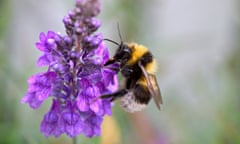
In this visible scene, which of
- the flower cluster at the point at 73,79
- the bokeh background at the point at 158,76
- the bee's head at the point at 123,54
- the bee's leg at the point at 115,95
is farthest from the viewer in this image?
the bokeh background at the point at 158,76

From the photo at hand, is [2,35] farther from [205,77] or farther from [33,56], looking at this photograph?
[205,77]

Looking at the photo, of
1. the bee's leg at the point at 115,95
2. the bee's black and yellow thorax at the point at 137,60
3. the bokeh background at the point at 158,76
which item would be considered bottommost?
the bee's leg at the point at 115,95

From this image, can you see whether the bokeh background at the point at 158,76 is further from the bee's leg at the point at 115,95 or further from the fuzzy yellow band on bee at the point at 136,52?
the fuzzy yellow band on bee at the point at 136,52

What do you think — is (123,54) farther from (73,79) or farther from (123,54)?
(73,79)

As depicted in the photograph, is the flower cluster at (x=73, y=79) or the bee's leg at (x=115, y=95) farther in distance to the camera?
the bee's leg at (x=115, y=95)

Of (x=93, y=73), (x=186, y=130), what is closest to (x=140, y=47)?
(x=93, y=73)

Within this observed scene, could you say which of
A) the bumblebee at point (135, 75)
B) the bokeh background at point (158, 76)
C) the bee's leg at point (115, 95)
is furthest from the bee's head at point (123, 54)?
the bokeh background at point (158, 76)
